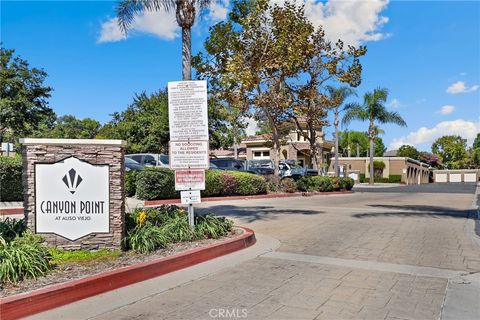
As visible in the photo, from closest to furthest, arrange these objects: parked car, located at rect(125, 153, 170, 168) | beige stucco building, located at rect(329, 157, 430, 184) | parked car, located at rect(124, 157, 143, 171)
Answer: parked car, located at rect(124, 157, 143, 171)
parked car, located at rect(125, 153, 170, 168)
beige stucco building, located at rect(329, 157, 430, 184)

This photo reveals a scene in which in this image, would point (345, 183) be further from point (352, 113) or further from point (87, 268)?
point (87, 268)

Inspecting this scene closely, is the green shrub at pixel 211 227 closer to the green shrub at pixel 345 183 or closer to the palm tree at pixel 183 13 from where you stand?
the palm tree at pixel 183 13

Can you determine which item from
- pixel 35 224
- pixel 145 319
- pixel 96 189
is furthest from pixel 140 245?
pixel 145 319

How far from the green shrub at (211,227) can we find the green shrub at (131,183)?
340 inches

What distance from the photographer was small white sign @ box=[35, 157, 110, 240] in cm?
634

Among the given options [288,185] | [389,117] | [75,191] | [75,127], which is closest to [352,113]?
[389,117]

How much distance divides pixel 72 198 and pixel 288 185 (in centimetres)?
1783

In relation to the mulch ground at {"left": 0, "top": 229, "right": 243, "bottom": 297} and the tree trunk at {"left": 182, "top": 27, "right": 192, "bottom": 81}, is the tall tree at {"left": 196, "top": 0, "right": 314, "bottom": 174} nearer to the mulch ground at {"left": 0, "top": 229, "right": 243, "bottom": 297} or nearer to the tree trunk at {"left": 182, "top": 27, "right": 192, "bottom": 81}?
the tree trunk at {"left": 182, "top": 27, "right": 192, "bottom": 81}

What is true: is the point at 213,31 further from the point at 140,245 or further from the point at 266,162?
the point at 140,245

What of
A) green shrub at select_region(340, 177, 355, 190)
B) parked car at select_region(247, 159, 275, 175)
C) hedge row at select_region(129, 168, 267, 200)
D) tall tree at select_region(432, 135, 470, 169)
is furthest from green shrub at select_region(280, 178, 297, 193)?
tall tree at select_region(432, 135, 470, 169)

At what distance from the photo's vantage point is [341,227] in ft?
35.8

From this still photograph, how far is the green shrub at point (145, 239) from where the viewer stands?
675cm

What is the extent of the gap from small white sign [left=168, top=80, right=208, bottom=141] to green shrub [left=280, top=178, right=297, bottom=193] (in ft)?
50.9

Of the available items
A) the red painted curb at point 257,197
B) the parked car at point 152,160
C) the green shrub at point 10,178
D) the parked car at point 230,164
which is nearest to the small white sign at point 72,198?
the green shrub at point 10,178
